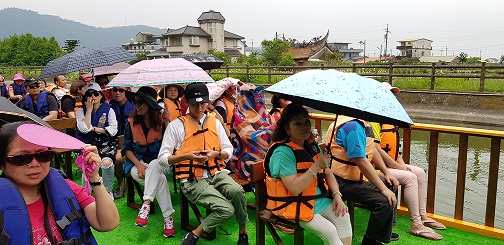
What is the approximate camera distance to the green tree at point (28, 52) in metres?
41.0

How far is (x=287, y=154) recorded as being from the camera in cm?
241

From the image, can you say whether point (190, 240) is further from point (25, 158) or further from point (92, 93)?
point (92, 93)

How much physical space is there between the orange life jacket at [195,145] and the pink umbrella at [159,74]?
43 cm

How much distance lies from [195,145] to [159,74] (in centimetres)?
79

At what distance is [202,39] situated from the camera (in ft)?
172

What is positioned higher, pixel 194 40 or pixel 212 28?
pixel 212 28

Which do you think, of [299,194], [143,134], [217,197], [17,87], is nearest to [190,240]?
[217,197]

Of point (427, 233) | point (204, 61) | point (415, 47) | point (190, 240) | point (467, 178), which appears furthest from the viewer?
point (415, 47)

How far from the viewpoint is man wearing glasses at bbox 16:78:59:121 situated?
5438 mm

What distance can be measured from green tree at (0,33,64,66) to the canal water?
3844 centimetres

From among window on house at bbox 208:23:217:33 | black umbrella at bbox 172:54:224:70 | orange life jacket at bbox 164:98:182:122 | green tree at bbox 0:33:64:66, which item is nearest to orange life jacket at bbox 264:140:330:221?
orange life jacket at bbox 164:98:182:122

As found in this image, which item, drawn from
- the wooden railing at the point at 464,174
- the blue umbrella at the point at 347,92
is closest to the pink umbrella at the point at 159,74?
the blue umbrella at the point at 347,92

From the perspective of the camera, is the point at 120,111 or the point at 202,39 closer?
the point at 120,111

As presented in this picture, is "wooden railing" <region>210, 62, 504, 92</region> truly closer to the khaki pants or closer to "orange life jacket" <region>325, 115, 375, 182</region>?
"orange life jacket" <region>325, 115, 375, 182</region>
